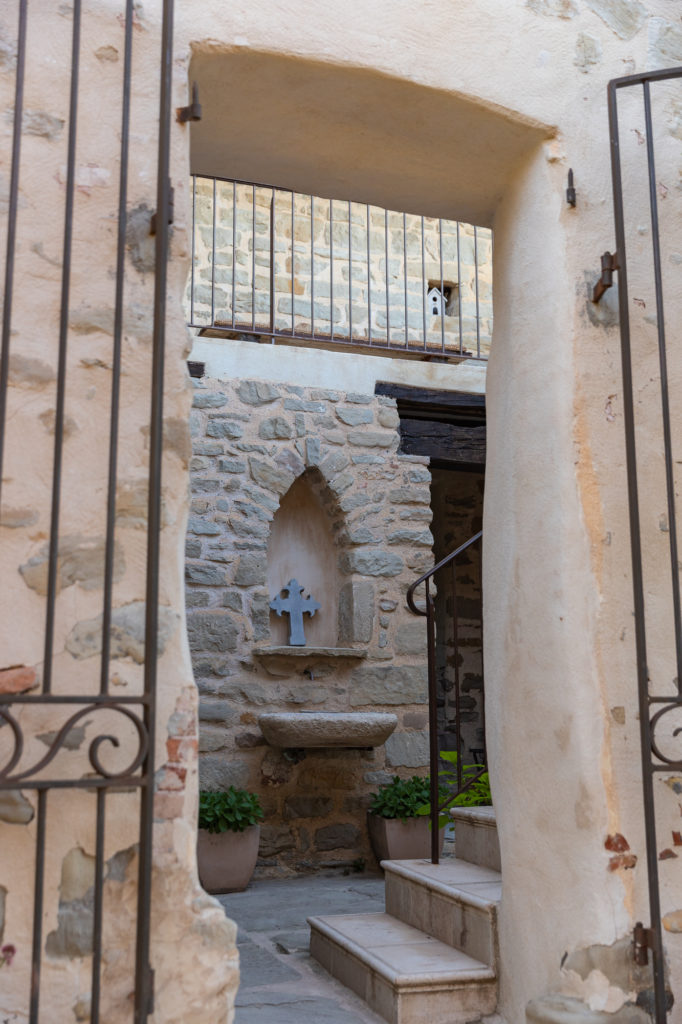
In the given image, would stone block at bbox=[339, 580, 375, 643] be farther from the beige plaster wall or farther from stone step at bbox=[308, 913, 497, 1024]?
the beige plaster wall

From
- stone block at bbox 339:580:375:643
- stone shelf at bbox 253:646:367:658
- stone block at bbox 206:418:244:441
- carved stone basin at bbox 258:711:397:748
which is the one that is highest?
stone block at bbox 206:418:244:441

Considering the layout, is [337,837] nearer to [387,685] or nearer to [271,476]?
[387,685]

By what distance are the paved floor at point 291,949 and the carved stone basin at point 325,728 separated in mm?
765

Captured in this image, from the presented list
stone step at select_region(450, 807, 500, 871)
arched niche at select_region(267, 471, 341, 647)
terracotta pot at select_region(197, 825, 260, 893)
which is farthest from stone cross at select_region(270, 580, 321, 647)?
stone step at select_region(450, 807, 500, 871)

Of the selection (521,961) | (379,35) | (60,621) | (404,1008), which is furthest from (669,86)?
(404,1008)

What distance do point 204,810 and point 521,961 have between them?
106 inches

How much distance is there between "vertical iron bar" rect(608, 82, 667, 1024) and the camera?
7.83 ft

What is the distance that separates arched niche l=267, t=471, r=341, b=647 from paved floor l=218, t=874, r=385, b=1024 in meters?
1.50

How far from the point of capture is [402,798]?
549 centimetres

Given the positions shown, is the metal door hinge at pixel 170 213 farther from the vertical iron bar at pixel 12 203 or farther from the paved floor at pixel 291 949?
the paved floor at pixel 291 949

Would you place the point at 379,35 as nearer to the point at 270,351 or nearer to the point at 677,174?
the point at 677,174

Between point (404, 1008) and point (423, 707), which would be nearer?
point (404, 1008)

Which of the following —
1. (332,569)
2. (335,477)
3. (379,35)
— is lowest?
(332,569)

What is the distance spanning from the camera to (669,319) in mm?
2838
